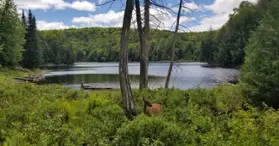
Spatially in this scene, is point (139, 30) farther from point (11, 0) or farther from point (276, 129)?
point (11, 0)

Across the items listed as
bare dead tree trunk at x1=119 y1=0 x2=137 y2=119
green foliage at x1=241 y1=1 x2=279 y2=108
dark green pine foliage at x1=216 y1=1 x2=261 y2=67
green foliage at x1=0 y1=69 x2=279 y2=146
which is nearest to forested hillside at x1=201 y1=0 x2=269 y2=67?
dark green pine foliage at x1=216 y1=1 x2=261 y2=67

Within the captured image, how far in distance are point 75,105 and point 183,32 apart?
11.0 meters

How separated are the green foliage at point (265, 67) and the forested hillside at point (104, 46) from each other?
4.60 meters

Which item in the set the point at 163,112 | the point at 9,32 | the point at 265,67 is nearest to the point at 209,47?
the point at 9,32

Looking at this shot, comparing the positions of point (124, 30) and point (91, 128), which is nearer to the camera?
point (91, 128)

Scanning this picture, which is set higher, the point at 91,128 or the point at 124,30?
the point at 124,30

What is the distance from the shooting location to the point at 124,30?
7.95 metres

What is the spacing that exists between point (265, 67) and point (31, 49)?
57.0m

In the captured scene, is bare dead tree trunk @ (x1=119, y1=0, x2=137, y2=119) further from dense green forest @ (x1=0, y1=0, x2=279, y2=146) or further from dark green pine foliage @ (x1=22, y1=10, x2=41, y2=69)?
dark green pine foliage @ (x1=22, y1=10, x2=41, y2=69)

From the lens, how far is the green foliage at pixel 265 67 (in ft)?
41.5

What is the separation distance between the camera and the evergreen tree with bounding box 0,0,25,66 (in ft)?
139

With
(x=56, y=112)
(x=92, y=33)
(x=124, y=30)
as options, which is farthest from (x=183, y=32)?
(x=92, y=33)

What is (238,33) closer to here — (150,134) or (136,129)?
(150,134)

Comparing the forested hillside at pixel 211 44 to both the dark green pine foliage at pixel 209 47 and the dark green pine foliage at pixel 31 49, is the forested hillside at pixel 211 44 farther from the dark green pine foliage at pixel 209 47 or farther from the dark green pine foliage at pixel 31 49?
the dark green pine foliage at pixel 31 49
